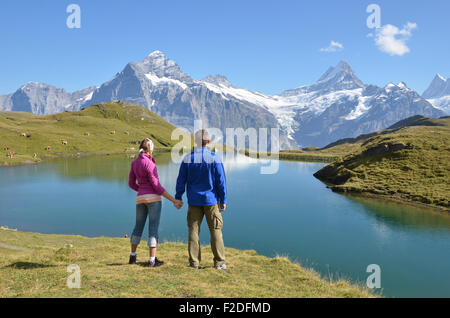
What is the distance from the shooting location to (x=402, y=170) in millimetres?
71750

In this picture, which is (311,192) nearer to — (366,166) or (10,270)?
(366,166)

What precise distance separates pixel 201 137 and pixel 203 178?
1721 millimetres

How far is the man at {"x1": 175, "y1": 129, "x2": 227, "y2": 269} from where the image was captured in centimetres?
1214

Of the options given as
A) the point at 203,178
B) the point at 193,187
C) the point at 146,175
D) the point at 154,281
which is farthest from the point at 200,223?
the point at 146,175

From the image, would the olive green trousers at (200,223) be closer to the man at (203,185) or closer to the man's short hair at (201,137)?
the man at (203,185)

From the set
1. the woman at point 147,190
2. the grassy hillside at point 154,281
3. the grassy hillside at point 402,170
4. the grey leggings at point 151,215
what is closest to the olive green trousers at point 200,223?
the grassy hillside at point 154,281

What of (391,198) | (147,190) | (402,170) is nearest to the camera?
(147,190)

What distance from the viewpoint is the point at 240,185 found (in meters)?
78.0

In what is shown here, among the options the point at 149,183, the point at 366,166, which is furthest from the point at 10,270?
the point at 366,166

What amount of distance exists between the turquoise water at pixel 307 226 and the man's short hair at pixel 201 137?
755 centimetres

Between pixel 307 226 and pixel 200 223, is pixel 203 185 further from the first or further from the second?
pixel 307 226

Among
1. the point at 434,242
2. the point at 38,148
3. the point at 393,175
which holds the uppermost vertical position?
the point at 38,148

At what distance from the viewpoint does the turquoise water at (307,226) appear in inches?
1043
